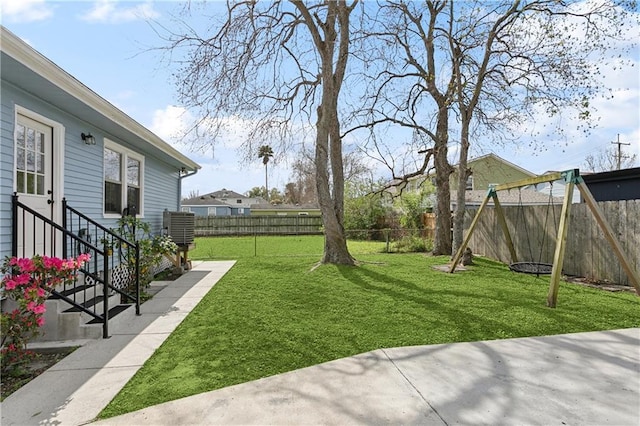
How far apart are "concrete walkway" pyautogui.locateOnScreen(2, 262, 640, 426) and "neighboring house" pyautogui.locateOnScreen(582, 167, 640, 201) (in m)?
7.27

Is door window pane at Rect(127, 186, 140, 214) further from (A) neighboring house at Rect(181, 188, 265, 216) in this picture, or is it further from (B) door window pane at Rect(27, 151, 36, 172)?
(A) neighboring house at Rect(181, 188, 265, 216)

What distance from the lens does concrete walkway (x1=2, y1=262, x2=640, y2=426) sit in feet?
7.21

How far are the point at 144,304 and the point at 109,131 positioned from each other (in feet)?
10.0

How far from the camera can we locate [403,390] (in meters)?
2.53

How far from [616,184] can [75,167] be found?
1218cm

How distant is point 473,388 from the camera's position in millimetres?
2555

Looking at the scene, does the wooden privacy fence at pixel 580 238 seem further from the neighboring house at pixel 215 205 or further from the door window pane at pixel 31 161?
the neighboring house at pixel 215 205

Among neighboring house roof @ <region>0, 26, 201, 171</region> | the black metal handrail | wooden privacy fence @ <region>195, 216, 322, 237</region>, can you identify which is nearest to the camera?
neighboring house roof @ <region>0, 26, 201, 171</region>

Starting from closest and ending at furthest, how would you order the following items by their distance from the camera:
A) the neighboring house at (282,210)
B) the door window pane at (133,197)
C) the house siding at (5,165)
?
the house siding at (5,165) < the door window pane at (133,197) < the neighboring house at (282,210)

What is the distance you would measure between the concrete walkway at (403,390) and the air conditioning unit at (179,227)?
506 cm

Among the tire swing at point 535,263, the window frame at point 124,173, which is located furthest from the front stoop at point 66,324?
the tire swing at point 535,263

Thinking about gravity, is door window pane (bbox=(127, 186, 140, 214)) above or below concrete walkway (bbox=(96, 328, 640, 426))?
above

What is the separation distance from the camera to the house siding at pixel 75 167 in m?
3.64

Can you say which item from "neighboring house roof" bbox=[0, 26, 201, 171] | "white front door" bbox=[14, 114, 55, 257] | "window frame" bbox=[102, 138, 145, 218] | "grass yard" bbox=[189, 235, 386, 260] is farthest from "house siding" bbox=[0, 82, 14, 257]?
"grass yard" bbox=[189, 235, 386, 260]
